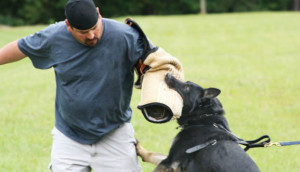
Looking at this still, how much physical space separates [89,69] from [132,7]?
42.4 metres

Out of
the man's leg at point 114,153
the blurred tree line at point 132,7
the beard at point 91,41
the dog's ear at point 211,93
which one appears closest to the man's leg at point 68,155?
the man's leg at point 114,153

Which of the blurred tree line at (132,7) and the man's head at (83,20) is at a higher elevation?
the man's head at (83,20)

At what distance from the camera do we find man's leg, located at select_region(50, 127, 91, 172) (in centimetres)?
390

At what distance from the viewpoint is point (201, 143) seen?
13.4 ft

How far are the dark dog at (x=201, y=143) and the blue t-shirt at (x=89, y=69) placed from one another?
46 centimetres

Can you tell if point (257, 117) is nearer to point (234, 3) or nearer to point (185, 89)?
point (185, 89)

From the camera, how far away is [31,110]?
857 cm

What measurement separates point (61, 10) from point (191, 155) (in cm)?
4053

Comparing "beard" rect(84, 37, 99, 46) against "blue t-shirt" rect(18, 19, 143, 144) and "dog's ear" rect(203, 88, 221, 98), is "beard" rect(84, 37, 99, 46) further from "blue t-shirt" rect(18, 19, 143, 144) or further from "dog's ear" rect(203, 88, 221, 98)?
"dog's ear" rect(203, 88, 221, 98)

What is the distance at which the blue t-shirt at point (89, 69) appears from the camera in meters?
3.71

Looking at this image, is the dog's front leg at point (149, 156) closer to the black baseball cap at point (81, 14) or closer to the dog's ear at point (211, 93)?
the dog's ear at point (211, 93)

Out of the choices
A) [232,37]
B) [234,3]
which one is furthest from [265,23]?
[234,3]

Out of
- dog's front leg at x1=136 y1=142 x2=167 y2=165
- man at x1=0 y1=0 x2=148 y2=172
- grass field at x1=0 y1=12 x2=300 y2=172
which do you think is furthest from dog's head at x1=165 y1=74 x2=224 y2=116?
grass field at x1=0 y1=12 x2=300 y2=172

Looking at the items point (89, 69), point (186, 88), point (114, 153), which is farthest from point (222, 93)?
point (89, 69)
